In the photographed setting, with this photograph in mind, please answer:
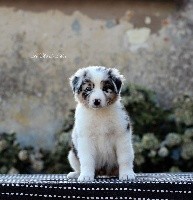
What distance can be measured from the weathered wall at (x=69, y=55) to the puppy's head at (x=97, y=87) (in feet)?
8.54

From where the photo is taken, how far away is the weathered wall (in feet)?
20.2

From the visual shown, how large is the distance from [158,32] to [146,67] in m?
0.32

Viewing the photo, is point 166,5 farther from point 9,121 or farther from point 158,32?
point 9,121

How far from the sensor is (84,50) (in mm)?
6227

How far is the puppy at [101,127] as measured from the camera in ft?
11.3

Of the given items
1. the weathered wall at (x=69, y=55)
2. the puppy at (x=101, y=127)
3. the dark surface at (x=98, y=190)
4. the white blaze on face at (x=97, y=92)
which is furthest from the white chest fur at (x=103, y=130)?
the weathered wall at (x=69, y=55)

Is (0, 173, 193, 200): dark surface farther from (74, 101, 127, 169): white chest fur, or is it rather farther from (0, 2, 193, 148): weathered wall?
(0, 2, 193, 148): weathered wall

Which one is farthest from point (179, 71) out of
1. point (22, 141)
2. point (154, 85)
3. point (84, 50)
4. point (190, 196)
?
point (190, 196)

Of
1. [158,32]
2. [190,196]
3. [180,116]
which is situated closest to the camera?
[190,196]

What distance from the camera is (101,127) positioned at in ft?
11.5

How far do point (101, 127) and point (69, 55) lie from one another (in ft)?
9.11

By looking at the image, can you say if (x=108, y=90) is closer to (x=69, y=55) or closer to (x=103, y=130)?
(x=103, y=130)

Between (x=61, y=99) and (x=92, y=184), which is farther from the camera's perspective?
(x=61, y=99)

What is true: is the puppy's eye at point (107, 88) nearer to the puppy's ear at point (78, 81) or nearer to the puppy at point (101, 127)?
the puppy at point (101, 127)
